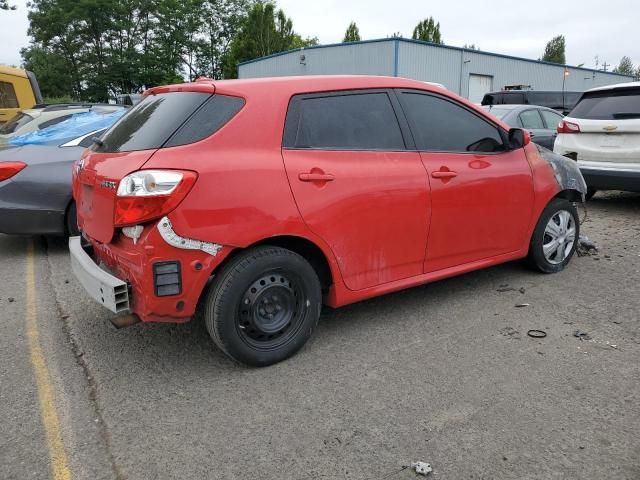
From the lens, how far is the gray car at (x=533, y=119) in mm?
9344

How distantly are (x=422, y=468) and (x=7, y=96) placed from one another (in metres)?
14.7

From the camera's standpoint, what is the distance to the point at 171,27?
150 feet

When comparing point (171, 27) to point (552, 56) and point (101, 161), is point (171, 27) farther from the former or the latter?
point (552, 56)

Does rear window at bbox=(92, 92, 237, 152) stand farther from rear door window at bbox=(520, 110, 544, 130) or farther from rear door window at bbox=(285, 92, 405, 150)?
rear door window at bbox=(520, 110, 544, 130)

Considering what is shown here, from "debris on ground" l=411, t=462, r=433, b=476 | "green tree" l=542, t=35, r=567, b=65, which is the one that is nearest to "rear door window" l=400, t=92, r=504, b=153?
"debris on ground" l=411, t=462, r=433, b=476

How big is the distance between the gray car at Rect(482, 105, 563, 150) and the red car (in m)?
5.71

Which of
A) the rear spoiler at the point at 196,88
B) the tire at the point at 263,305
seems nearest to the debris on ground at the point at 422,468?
the tire at the point at 263,305

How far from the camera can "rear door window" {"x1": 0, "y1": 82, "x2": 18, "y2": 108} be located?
13.3 m

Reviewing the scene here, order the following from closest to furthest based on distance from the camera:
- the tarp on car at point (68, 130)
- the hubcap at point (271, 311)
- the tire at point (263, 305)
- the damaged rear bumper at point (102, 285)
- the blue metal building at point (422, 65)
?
the damaged rear bumper at point (102, 285) < the tire at point (263, 305) < the hubcap at point (271, 311) < the tarp on car at point (68, 130) < the blue metal building at point (422, 65)

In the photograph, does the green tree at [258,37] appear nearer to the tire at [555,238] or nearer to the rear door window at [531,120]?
the rear door window at [531,120]

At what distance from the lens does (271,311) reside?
3184 mm

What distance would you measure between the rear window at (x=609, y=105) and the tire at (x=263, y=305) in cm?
566

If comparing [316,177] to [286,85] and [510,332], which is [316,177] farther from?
[510,332]

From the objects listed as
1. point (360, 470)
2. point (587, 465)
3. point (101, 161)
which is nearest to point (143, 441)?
point (360, 470)
